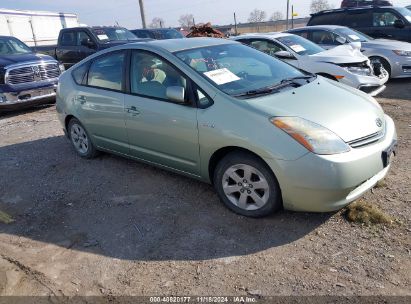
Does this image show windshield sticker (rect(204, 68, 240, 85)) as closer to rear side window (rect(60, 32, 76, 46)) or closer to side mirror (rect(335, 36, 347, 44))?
side mirror (rect(335, 36, 347, 44))

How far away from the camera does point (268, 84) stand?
3.97 meters

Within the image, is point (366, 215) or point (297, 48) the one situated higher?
point (297, 48)

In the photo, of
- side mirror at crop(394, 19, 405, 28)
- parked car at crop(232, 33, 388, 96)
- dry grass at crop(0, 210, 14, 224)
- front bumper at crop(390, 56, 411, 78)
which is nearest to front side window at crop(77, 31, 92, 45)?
parked car at crop(232, 33, 388, 96)

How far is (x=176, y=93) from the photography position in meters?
3.74

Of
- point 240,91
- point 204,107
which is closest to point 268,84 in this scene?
point 240,91

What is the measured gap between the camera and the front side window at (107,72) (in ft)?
15.1

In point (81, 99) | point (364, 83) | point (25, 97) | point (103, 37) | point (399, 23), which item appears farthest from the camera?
point (103, 37)

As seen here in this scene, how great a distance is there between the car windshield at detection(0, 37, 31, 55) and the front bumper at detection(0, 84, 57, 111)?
5.26 ft

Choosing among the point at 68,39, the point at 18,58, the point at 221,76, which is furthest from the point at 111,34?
the point at 221,76

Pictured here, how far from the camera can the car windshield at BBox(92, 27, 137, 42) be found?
1215cm

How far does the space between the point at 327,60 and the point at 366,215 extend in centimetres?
499

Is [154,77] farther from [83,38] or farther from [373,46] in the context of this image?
[83,38]

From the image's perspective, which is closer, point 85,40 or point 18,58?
point 18,58

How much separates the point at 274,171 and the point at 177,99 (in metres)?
1.21
